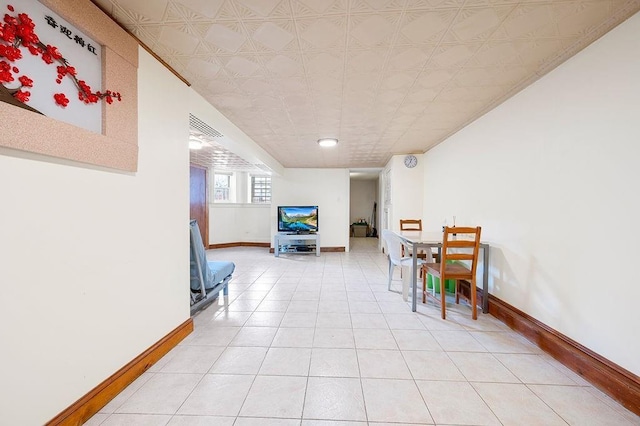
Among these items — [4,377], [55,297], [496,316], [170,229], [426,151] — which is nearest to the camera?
[4,377]

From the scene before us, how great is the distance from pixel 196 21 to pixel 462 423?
9.33ft

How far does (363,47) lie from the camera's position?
1.77 m

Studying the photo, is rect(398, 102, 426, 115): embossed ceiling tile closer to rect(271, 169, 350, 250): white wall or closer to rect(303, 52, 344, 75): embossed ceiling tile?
rect(303, 52, 344, 75): embossed ceiling tile

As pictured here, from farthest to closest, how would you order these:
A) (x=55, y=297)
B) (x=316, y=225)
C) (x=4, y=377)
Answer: (x=316, y=225) < (x=55, y=297) < (x=4, y=377)

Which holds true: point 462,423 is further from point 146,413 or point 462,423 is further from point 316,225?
point 316,225

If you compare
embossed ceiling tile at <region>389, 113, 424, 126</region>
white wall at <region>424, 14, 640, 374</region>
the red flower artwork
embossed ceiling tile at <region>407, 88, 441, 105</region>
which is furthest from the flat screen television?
the red flower artwork

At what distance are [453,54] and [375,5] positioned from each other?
0.83m

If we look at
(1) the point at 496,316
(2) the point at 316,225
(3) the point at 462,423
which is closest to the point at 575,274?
(1) the point at 496,316

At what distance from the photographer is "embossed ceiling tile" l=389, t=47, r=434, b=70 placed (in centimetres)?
181

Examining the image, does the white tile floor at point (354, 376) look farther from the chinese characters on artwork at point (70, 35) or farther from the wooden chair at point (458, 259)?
the chinese characters on artwork at point (70, 35)

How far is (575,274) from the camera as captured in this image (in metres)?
1.81

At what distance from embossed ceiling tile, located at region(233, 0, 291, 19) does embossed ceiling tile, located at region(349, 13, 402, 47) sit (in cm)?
42

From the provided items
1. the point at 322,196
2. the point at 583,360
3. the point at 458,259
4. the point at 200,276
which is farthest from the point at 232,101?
the point at 322,196

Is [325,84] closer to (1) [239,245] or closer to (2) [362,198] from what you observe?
(1) [239,245]
